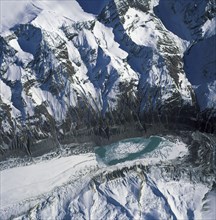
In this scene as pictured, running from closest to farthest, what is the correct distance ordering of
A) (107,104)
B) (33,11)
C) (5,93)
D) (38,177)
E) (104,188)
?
(104,188), (38,177), (5,93), (107,104), (33,11)

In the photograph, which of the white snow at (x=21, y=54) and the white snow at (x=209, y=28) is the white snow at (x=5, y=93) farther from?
the white snow at (x=209, y=28)

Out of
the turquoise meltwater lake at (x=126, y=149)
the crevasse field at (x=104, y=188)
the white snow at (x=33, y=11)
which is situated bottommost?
the crevasse field at (x=104, y=188)

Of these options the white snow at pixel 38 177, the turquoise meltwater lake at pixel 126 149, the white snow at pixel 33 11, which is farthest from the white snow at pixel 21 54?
the turquoise meltwater lake at pixel 126 149

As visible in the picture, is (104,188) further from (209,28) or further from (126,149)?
(209,28)

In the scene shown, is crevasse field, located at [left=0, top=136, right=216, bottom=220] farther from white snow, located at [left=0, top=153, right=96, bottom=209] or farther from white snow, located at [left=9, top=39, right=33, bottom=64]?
white snow, located at [left=9, top=39, right=33, bottom=64]

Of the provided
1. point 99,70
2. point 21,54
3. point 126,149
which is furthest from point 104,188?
point 21,54

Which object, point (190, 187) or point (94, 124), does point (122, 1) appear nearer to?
point (94, 124)

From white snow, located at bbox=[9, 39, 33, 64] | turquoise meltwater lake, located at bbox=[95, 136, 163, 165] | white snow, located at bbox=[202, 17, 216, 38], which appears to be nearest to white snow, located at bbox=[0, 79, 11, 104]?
white snow, located at bbox=[9, 39, 33, 64]

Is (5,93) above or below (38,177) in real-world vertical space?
above

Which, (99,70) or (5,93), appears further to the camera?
(99,70)

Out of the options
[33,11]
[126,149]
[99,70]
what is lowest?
[126,149]
